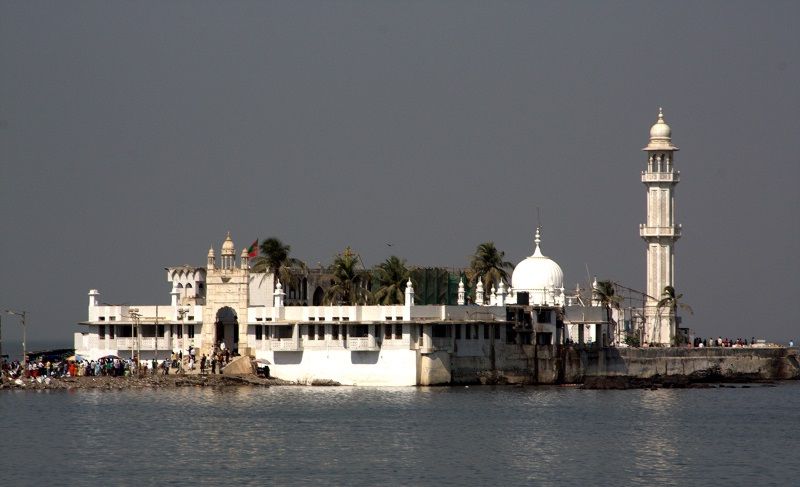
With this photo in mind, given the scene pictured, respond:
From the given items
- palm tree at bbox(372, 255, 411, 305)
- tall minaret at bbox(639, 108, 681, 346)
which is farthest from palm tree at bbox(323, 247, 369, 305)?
tall minaret at bbox(639, 108, 681, 346)

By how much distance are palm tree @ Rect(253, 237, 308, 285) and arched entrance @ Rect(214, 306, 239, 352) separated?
3321mm

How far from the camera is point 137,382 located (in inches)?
3858

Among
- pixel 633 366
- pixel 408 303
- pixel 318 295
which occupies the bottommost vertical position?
pixel 633 366

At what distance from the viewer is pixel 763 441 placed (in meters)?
77.2

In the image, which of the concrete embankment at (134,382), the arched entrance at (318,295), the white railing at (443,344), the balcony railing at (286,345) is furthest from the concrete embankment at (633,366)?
the arched entrance at (318,295)

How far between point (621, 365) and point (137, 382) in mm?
30789

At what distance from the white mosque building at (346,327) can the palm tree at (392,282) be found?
391 centimetres

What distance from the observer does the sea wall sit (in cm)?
10312

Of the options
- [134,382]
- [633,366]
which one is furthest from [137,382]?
[633,366]

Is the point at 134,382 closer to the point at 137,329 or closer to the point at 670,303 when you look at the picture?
the point at 137,329

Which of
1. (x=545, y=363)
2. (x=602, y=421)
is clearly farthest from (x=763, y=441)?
(x=545, y=363)

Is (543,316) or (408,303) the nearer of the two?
(408,303)

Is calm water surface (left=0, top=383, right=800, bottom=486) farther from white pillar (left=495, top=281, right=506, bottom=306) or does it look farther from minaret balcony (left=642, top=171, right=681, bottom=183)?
minaret balcony (left=642, top=171, right=681, bottom=183)

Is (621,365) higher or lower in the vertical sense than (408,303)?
lower
